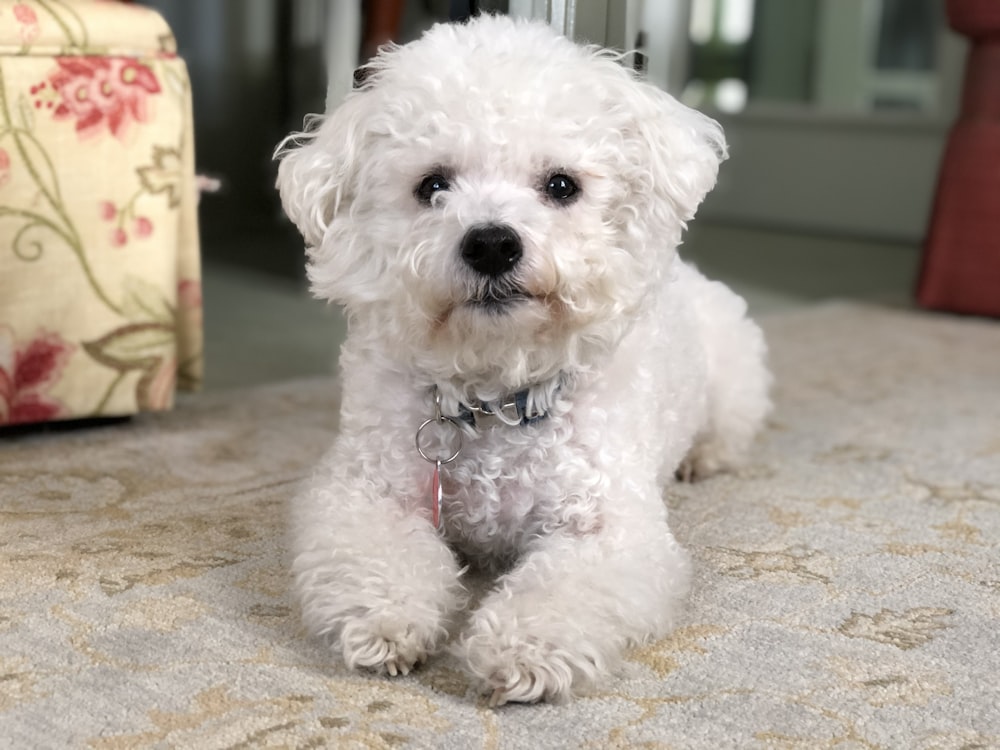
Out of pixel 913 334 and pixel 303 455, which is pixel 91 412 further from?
pixel 913 334

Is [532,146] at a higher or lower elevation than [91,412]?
higher

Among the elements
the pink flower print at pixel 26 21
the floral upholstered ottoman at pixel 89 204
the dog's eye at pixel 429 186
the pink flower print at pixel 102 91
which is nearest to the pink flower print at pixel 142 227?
the floral upholstered ottoman at pixel 89 204

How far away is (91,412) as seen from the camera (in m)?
1.87

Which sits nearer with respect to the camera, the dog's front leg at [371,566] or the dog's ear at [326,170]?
the dog's front leg at [371,566]

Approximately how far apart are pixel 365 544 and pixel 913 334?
2051 millimetres

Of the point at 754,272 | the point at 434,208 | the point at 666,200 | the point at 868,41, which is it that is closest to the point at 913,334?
the point at 754,272

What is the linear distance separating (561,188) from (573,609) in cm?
42

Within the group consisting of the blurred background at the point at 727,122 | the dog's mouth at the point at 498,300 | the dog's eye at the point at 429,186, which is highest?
the dog's eye at the point at 429,186

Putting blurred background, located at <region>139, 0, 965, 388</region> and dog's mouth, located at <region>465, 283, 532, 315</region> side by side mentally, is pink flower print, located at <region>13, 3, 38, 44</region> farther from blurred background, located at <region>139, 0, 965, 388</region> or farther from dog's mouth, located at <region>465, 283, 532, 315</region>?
dog's mouth, located at <region>465, 283, 532, 315</region>

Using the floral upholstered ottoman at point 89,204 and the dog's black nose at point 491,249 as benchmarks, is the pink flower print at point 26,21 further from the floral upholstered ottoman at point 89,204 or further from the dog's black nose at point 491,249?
the dog's black nose at point 491,249

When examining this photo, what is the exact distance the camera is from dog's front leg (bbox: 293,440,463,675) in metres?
1.10

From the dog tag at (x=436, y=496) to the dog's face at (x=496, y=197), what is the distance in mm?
101

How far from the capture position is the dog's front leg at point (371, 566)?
110 cm

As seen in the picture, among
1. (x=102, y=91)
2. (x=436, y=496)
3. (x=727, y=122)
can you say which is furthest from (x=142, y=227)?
(x=727, y=122)
